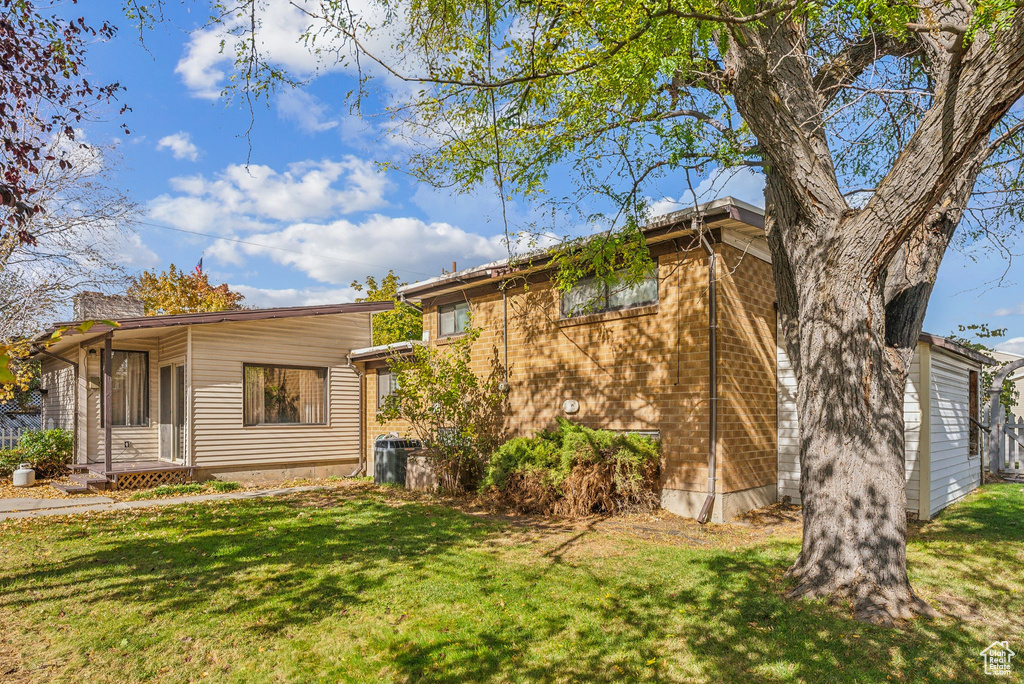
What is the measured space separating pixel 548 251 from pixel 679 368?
9.54 ft

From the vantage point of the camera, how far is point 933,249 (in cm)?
566

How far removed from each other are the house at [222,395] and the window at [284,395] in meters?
0.02

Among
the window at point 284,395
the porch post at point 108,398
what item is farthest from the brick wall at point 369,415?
the porch post at point 108,398

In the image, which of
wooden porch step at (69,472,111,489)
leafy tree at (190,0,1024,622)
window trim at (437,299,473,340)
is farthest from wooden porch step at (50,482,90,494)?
leafy tree at (190,0,1024,622)

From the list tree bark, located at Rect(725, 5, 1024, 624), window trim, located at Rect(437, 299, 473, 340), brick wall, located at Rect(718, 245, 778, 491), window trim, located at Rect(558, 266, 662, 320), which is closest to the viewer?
tree bark, located at Rect(725, 5, 1024, 624)

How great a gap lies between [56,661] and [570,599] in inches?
144

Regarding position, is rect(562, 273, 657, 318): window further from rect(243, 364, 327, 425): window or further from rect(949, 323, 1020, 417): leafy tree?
rect(949, 323, 1020, 417): leafy tree

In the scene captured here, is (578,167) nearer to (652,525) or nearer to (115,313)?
(652,525)

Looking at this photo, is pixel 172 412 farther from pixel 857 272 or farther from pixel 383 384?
pixel 857 272

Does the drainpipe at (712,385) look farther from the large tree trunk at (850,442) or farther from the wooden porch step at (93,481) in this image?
the wooden porch step at (93,481)

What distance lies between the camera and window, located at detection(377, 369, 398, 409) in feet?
46.6

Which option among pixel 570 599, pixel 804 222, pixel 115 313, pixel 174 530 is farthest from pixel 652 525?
pixel 115 313

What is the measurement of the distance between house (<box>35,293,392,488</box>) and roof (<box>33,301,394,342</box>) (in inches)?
1.3

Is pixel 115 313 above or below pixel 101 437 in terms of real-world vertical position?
above
